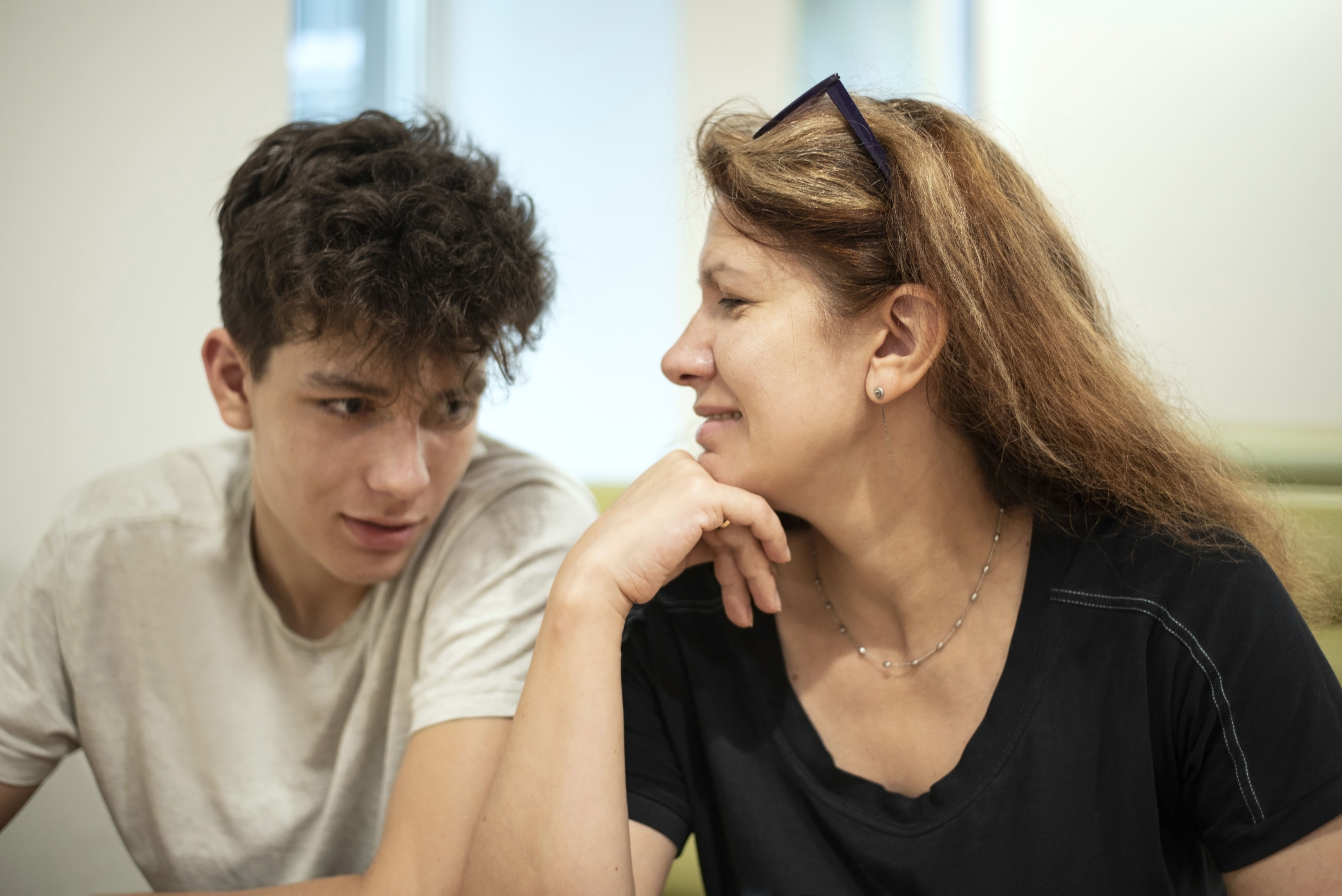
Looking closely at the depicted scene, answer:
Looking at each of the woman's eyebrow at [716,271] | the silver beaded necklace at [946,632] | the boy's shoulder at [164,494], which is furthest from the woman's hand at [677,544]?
the boy's shoulder at [164,494]

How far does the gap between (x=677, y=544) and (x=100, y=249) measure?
164 cm

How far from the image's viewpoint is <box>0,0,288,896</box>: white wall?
6.07 ft

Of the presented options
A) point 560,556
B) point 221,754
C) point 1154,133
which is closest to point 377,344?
point 560,556

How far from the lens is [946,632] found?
3.44 feet

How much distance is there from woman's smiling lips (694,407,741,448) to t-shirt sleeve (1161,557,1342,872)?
18.9 inches

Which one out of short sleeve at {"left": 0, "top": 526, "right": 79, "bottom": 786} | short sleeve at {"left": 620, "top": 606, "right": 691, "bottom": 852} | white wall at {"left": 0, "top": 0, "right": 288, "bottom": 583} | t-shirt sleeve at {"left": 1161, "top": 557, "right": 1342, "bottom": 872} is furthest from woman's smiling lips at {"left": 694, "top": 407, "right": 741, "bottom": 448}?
white wall at {"left": 0, "top": 0, "right": 288, "bottom": 583}

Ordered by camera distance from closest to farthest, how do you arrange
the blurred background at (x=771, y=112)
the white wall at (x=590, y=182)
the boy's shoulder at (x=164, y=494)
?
1. the boy's shoulder at (x=164, y=494)
2. the blurred background at (x=771, y=112)
3. the white wall at (x=590, y=182)

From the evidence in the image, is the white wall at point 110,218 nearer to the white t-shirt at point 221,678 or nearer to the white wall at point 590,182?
the white t-shirt at point 221,678

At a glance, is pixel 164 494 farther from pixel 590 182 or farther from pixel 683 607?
pixel 590 182

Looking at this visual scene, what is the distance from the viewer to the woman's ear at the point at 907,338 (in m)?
0.98

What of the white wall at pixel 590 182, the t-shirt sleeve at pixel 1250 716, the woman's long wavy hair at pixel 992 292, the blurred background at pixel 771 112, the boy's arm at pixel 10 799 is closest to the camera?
the t-shirt sleeve at pixel 1250 716

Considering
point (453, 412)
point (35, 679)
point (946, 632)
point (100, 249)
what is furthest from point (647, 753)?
point (100, 249)

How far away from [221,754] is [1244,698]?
1.21m

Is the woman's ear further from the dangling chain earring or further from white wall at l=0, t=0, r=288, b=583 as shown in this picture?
white wall at l=0, t=0, r=288, b=583
